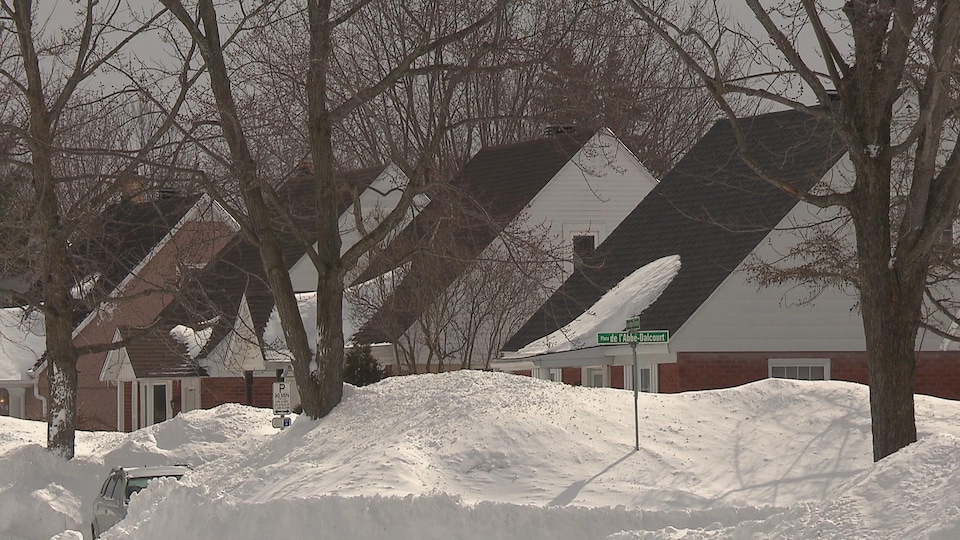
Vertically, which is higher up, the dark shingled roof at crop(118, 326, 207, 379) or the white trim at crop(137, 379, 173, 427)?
the dark shingled roof at crop(118, 326, 207, 379)

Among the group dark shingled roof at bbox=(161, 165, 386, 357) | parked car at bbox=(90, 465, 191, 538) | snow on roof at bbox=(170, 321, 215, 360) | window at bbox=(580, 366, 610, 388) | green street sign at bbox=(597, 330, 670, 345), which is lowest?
parked car at bbox=(90, 465, 191, 538)

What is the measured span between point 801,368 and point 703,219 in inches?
154

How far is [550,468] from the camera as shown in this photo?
51.3 feet

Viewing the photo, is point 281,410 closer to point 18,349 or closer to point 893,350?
point 893,350

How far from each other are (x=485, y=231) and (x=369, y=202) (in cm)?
Answer: 650

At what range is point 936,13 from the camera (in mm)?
14422

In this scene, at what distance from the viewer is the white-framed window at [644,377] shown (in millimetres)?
27336

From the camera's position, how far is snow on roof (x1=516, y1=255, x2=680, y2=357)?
28016mm

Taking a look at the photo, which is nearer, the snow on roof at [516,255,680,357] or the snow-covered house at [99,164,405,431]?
the snow on roof at [516,255,680,357]

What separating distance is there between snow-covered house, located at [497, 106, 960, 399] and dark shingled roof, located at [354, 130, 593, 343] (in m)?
2.88

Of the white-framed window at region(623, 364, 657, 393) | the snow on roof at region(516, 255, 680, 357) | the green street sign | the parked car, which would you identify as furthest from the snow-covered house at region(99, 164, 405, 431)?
the green street sign

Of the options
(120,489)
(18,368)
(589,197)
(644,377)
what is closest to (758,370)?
(644,377)

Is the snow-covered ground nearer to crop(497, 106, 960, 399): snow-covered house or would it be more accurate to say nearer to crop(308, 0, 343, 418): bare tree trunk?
crop(308, 0, 343, 418): bare tree trunk

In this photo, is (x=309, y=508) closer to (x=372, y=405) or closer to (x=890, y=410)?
(x=372, y=405)
